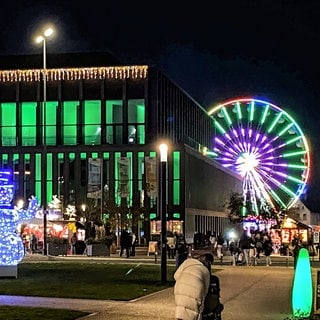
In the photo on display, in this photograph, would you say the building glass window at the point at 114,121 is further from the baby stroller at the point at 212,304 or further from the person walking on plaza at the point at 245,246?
the baby stroller at the point at 212,304

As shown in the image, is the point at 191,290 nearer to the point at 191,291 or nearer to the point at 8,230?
the point at 191,291

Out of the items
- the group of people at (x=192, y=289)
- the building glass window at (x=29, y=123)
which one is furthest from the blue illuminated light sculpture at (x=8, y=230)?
the building glass window at (x=29, y=123)

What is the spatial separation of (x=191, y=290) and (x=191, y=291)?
1cm

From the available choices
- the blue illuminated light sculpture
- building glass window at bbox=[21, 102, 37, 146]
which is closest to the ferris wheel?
building glass window at bbox=[21, 102, 37, 146]

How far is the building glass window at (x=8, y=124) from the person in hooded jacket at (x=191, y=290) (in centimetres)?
7676

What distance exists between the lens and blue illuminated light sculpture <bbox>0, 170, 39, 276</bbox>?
2714 centimetres

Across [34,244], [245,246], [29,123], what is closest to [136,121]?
[29,123]

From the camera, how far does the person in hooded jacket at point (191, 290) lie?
10180mm

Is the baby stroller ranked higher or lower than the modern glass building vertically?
lower

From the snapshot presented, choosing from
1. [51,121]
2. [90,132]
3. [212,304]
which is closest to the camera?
[212,304]

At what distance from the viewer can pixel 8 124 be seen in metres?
85.9

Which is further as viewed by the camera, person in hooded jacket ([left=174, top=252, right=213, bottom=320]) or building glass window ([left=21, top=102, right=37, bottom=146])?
building glass window ([left=21, top=102, right=37, bottom=146])

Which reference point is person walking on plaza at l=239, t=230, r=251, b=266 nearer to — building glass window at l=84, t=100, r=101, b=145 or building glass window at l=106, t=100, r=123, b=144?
building glass window at l=106, t=100, r=123, b=144

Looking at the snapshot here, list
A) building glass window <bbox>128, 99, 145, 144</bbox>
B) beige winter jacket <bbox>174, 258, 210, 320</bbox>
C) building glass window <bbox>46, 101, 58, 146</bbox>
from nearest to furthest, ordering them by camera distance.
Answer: beige winter jacket <bbox>174, 258, 210, 320</bbox>
building glass window <bbox>128, 99, 145, 144</bbox>
building glass window <bbox>46, 101, 58, 146</bbox>
